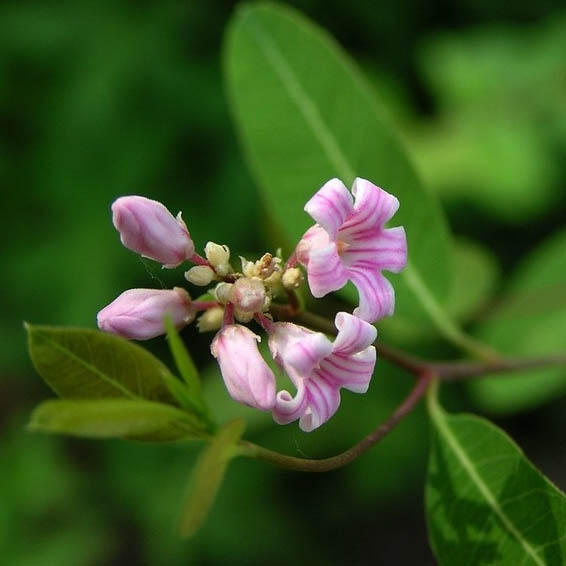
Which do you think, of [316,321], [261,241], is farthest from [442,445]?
[261,241]

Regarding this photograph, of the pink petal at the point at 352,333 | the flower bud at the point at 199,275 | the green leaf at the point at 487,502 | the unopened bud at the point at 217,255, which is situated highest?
the unopened bud at the point at 217,255

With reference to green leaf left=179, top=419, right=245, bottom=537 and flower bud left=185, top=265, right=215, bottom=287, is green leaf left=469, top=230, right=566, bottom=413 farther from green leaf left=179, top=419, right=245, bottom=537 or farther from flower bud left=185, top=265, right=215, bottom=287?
green leaf left=179, top=419, right=245, bottom=537

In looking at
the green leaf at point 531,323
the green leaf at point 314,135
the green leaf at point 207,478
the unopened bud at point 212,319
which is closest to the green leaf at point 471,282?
the green leaf at point 531,323

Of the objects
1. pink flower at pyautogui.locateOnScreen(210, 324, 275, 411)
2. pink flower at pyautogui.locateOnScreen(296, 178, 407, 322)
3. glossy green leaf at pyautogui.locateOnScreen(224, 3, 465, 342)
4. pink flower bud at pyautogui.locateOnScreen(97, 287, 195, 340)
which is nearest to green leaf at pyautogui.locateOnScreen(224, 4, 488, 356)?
glossy green leaf at pyautogui.locateOnScreen(224, 3, 465, 342)

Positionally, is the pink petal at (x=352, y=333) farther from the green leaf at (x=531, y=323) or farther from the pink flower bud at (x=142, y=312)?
the green leaf at (x=531, y=323)

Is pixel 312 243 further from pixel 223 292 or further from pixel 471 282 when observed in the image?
pixel 471 282

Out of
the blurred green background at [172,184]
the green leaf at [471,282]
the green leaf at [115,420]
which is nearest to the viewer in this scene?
the green leaf at [115,420]

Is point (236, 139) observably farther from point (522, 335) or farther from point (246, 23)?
point (246, 23)
